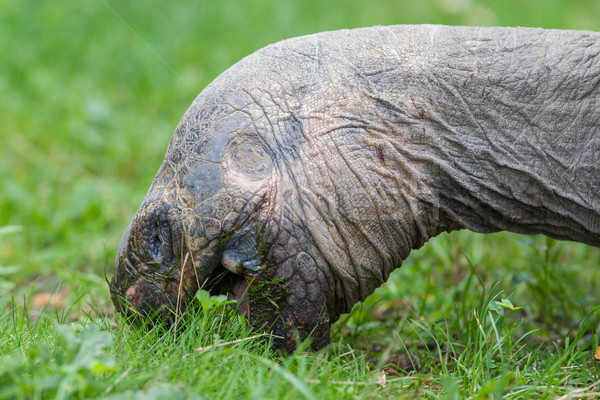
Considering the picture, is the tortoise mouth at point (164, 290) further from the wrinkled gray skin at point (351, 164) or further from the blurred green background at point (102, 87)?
the blurred green background at point (102, 87)

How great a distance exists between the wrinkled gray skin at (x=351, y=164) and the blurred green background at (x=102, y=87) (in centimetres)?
123

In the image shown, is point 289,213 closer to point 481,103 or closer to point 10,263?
point 481,103

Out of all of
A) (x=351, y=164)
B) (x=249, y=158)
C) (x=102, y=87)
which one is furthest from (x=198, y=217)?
(x=102, y=87)

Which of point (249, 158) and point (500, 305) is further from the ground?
point (249, 158)

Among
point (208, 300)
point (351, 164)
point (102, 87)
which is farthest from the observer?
point (102, 87)

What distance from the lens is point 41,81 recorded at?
7156 mm

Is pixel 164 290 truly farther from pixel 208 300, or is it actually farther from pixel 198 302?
Result: pixel 208 300

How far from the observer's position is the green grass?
2.45m

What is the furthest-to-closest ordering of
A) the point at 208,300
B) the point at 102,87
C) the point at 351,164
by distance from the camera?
the point at 102,87
the point at 351,164
the point at 208,300

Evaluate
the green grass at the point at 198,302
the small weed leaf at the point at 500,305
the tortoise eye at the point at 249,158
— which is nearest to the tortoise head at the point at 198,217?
the tortoise eye at the point at 249,158

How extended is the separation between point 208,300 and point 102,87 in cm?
523

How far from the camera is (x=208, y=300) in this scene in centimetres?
278

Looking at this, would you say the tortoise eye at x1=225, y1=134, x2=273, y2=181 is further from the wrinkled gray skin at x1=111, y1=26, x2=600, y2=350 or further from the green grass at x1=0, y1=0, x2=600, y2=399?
the green grass at x1=0, y1=0, x2=600, y2=399

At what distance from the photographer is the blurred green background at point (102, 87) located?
202 inches
